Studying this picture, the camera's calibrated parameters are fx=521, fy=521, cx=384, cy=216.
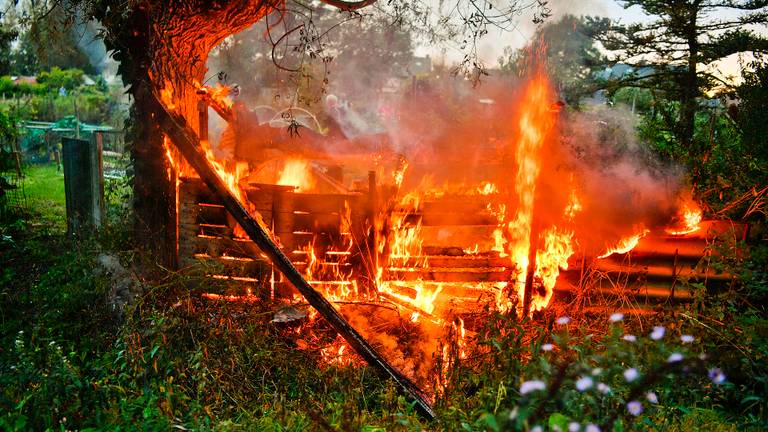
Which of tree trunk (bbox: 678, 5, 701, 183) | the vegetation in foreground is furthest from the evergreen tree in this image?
the vegetation in foreground

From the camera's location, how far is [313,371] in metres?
5.23

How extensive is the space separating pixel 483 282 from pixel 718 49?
1089 cm

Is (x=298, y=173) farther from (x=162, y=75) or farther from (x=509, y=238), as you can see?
(x=509, y=238)

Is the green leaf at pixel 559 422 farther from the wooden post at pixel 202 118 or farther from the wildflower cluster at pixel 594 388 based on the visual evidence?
the wooden post at pixel 202 118

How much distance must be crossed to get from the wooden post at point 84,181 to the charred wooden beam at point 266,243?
3028 mm

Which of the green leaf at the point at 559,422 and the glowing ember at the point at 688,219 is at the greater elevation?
the glowing ember at the point at 688,219

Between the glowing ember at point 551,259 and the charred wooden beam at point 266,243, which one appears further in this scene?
the glowing ember at point 551,259

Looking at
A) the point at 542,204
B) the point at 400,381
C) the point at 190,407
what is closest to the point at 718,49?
the point at 542,204

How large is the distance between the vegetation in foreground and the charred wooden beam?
20cm

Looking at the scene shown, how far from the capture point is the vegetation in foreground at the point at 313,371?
3441 mm

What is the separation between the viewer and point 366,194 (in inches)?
284

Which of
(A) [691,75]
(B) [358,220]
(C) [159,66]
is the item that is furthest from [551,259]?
(A) [691,75]

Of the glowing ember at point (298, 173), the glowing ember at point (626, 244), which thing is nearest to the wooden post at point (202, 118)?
the glowing ember at point (298, 173)

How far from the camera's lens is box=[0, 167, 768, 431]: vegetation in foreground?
11.3 ft
